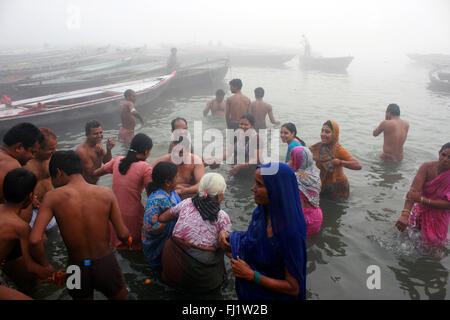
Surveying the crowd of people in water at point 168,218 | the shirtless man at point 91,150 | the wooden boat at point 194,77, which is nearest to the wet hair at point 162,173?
the crowd of people in water at point 168,218

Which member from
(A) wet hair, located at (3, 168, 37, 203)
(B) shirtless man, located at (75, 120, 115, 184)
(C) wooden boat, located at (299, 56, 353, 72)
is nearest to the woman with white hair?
(A) wet hair, located at (3, 168, 37, 203)

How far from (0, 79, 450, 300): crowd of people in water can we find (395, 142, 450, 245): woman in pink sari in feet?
0.04

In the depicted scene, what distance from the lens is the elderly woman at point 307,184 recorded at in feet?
12.6

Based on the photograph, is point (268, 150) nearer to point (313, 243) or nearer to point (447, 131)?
point (313, 243)

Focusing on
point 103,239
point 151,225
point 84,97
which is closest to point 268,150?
point 151,225

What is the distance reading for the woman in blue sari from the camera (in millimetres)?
1940

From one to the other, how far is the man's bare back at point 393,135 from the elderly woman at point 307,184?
3.63m

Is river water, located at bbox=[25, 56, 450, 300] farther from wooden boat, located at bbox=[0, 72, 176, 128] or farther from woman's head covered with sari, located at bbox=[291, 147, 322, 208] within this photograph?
woman's head covered with sari, located at bbox=[291, 147, 322, 208]

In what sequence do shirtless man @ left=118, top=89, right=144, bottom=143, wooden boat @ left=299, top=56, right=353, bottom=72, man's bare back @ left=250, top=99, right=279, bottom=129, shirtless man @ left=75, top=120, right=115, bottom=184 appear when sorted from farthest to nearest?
wooden boat @ left=299, top=56, right=353, bottom=72
man's bare back @ left=250, top=99, right=279, bottom=129
shirtless man @ left=118, top=89, right=144, bottom=143
shirtless man @ left=75, top=120, right=115, bottom=184

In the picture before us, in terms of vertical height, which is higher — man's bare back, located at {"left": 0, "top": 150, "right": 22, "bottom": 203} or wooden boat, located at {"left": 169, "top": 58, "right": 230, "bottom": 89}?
wooden boat, located at {"left": 169, "top": 58, "right": 230, "bottom": 89}

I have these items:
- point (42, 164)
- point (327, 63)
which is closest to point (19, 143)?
point (42, 164)

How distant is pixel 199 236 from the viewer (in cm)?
273

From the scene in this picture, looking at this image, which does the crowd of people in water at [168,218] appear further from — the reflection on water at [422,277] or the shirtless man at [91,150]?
the reflection on water at [422,277]
